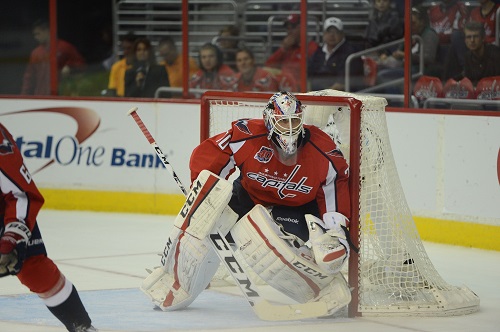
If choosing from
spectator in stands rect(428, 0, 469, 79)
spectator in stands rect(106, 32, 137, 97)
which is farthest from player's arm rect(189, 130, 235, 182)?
spectator in stands rect(106, 32, 137, 97)

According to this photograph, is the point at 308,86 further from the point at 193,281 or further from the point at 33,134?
the point at 193,281

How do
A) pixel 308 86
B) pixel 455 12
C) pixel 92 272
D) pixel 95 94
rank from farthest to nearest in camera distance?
pixel 95 94 < pixel 308 86 < pixel 455 12 < pixel 92 272

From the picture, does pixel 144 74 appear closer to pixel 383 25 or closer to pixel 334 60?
pixel 334 60

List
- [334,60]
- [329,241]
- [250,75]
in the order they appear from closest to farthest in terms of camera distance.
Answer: [329,241] → [334,60] → [250,75]

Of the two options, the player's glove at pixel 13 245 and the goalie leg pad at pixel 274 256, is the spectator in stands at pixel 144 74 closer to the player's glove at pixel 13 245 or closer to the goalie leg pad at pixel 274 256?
the goalie leg pad at pixel 274 256

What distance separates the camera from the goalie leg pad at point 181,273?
5.29 meters

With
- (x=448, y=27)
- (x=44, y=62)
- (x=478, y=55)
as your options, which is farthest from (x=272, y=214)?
(x=44, y=62)

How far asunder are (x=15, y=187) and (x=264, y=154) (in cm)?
158

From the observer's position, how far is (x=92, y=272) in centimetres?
645

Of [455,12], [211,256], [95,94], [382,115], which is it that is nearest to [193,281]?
[211,256]

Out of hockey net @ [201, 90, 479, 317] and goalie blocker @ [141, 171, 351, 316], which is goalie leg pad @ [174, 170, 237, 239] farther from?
hockey net @ [201, 90, 479, 317]

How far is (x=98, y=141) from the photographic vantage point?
8805 millimetres

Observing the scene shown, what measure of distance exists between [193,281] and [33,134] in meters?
3.89

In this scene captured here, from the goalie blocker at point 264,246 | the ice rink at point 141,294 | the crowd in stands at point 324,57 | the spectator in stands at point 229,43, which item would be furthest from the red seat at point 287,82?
the goalie blocker at point 264,246
